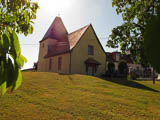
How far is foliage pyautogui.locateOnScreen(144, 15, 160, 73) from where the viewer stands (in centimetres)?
60

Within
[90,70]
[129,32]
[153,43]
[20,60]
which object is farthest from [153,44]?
Result: [90,70]

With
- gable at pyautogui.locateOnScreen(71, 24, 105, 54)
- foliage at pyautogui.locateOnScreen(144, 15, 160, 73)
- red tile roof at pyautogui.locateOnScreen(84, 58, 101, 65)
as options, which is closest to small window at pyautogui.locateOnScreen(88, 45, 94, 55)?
gable at pyautogui.locateOnScreen(71, 24, 105, 54)

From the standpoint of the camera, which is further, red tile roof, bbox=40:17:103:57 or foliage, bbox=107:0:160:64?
red tile roof, bbox=40:17:103:57

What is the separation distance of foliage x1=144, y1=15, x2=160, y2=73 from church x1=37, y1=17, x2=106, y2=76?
2123cm

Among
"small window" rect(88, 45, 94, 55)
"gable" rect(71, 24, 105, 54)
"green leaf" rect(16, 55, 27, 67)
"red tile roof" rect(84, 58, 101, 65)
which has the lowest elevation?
"green leaf" rect(16, 55, 27, 67)

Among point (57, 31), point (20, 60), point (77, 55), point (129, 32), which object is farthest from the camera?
point (57, 31)

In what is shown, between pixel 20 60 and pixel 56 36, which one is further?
pixel 56 36

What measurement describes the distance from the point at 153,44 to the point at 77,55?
22155mm

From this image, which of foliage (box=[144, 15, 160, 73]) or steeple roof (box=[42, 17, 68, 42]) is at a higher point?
steeple roof (box=[42, 17, 68, 42])

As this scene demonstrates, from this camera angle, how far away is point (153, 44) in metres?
0.60

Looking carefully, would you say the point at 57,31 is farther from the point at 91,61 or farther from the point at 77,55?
the point at 91,61

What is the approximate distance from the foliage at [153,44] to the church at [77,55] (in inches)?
836

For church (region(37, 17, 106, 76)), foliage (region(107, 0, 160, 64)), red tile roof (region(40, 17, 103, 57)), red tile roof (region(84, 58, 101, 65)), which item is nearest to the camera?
foliage (region(107, 0, 160, 64))

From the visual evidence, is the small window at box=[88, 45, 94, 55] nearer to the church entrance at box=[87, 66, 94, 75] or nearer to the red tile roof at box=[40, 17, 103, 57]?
the church entrance at box=[87, 66, 94, 75]
